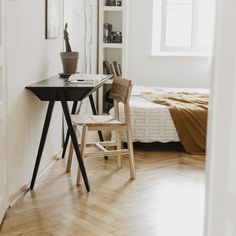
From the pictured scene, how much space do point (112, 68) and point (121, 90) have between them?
2692 millimetres

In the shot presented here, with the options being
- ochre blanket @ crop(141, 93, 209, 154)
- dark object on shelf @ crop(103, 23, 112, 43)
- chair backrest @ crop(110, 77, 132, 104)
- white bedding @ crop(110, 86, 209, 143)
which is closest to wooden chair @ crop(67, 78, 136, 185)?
chair backrest @ crop(110, 77, 132, 104)

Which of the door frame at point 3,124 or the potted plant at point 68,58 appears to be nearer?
the door frame at point 3,124

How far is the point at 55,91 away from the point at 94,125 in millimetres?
417

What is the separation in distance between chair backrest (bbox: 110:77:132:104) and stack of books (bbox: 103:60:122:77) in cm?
251

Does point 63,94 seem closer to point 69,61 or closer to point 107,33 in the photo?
point 69,61

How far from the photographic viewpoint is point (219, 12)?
78 cm

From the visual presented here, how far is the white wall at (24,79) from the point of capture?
2.92m

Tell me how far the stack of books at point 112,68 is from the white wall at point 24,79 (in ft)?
7.87

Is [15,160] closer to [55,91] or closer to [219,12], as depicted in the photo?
[55,91]

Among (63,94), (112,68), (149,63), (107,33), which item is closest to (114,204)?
(63,94)

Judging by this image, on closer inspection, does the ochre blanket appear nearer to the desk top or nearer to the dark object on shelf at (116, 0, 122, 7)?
the desk top

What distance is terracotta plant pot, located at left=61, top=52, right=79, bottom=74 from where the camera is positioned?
3869 millimetres

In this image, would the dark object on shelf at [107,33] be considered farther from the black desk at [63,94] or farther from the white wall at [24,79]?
the black desk at [63,94]

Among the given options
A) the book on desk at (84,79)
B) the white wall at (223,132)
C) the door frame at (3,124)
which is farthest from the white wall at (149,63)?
the white wall at (223,132)
